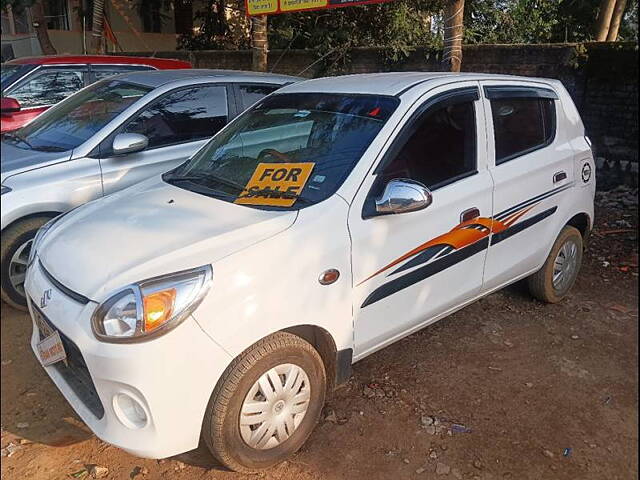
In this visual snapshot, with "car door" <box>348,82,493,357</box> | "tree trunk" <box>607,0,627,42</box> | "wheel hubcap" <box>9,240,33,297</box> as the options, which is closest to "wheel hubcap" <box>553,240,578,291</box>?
"car door" <box>348,82,493,357</box>

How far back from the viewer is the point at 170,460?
264 centimetres

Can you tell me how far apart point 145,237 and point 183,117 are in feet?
7.82

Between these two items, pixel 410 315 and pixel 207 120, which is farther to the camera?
pixel 207 120

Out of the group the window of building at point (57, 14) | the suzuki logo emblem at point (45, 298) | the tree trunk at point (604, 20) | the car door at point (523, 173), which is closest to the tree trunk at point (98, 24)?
the window of building at point (57, 14)

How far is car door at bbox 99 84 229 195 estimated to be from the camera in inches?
165

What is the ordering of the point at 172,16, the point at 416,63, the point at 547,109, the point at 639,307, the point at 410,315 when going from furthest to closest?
the point at 172,16
the point at 416,63
the point at 547,109
the point at 410,315
the point at 639,307

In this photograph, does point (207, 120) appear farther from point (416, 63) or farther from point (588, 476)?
point (416, 63)

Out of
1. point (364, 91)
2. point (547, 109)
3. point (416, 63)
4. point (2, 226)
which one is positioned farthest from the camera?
A: point (416, 63)

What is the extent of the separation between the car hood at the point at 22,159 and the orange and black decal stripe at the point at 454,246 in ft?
8.39

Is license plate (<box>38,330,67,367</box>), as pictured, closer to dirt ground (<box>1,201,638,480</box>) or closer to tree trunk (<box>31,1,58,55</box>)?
dirt ground (<box>1,201,638,480</box>)

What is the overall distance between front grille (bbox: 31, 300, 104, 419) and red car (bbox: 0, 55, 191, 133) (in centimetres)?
376

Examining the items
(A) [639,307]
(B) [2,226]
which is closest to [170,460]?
(B) [2,226]

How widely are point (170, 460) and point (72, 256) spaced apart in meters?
1.07

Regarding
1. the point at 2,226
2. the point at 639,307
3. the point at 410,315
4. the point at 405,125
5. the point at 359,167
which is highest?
the point at 405,125
